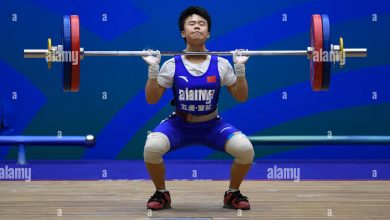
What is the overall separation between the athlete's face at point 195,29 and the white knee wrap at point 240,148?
606 millimetres

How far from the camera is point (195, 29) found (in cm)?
518

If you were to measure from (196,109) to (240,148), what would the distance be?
349 millimetres

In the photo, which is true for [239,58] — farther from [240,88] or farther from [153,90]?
[153,90]

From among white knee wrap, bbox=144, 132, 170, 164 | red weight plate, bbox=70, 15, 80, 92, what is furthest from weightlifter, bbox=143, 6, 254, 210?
red weight plate, bbox=70, 15, 80, 92

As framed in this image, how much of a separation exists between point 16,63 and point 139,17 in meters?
1.17

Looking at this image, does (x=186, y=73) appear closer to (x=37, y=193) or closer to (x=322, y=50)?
(x=322, y=50)

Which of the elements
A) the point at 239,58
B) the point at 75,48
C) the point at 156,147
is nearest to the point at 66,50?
the point at 75,48

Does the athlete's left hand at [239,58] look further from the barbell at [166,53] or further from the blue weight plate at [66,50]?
the blue weight plate at [66,50]

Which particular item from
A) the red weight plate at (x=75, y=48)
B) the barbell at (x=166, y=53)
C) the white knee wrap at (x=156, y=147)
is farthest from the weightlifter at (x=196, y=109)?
the red weight plate at (x=75, y=48)

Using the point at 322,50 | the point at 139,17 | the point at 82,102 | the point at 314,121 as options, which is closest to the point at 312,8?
the point at 314,121

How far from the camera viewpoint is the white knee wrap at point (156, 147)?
4992mm

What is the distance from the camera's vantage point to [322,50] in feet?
16.5

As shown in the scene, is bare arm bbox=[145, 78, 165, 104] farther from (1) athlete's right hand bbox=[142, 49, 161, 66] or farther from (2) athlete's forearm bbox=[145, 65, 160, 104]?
(1) athlete's right hand bbox=[142, 49, 161, 66]

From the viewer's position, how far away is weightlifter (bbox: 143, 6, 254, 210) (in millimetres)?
5035
